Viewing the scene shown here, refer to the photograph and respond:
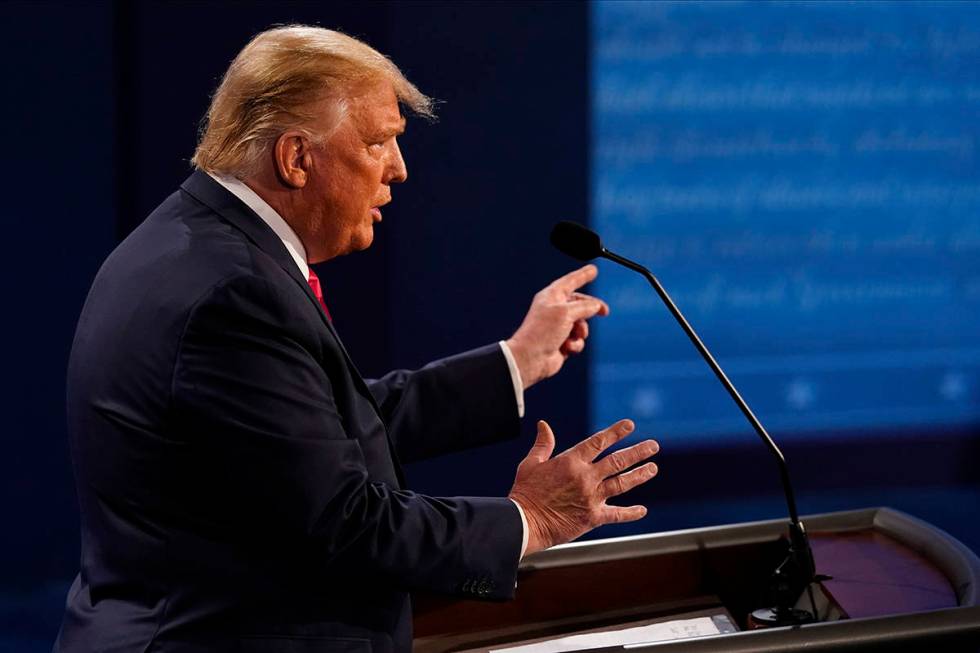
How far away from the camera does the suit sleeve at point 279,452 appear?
1263 millimetres

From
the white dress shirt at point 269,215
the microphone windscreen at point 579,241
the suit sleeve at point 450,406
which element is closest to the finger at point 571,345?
the suit sleeve at point 450,406

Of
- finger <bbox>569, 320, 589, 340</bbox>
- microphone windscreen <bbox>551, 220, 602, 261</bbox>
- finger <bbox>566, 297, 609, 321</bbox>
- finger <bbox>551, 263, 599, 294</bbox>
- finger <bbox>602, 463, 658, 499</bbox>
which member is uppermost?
microphone windscreen <bbox>551, 220, 602, 261</bbox>

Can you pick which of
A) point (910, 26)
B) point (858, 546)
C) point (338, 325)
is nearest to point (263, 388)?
point (858, 546)

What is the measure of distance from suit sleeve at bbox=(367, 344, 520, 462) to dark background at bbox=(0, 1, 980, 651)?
141 centimetres

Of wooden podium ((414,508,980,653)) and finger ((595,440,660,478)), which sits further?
wooden podium ((414,508,980,653))

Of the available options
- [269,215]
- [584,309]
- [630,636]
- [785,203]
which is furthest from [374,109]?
[785,203]

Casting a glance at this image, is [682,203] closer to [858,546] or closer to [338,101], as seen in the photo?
[858,546]

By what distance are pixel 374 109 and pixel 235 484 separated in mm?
538

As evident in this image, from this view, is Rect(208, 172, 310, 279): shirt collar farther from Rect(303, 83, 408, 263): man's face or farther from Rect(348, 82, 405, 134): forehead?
Rect(348, 82, 405, 134): forehead

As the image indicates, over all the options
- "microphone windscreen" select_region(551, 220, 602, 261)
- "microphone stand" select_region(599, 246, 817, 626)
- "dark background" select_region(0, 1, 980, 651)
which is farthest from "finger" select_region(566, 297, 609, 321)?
"dark background" select_region(0, 1, 980, 651)

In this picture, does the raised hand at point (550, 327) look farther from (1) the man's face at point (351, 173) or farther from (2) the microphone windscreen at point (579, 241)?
(1) the man's face at point (351, 173)

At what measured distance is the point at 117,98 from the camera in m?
3.13

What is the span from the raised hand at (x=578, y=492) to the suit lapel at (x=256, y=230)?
236 mm

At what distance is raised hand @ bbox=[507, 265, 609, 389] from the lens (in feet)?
6.32
